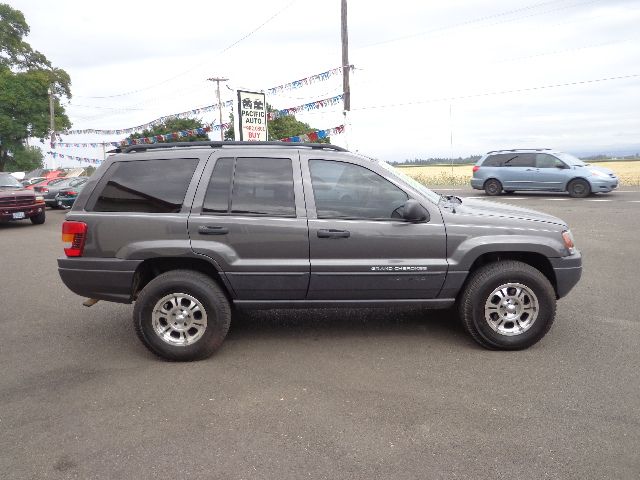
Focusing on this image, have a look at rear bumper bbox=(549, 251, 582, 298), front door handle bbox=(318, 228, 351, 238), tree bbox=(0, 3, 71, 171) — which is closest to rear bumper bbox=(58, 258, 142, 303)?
front door handle bbox=(318, 228, 351, 238)

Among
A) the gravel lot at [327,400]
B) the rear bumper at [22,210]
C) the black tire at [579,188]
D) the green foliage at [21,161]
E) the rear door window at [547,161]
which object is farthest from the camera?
the green foliage at [21,161]

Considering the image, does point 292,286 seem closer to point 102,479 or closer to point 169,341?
point 169,341

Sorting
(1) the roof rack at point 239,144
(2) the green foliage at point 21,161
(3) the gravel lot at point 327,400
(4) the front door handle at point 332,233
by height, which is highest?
(2) the green foliage at point 21,161

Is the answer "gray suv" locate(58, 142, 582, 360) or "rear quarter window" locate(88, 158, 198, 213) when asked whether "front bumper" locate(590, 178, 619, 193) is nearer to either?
"gray suv" locate(58, 142, 582, 360)

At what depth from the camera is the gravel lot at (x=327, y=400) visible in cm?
292

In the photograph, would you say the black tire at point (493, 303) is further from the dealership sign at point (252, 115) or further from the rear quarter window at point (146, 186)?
the dealership sign at point (252, 115)

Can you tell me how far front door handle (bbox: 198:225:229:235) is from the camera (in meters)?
4.34

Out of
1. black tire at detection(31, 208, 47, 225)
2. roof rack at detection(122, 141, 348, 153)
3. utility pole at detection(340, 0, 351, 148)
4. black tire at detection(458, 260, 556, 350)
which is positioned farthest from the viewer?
utility pole at detection(340, 0, 351, 148)

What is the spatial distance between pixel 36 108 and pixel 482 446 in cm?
5234

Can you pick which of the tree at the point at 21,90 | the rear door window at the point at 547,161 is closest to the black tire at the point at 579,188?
the rear door window at the point at 547,161

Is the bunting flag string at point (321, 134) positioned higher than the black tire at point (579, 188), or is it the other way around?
the bunting flag string at point (321, 134)

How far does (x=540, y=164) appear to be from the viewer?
18.9 metres

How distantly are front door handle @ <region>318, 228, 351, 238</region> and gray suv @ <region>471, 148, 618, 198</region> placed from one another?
53.8ft

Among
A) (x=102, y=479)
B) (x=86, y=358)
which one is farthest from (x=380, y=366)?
(x=86, y=358)
